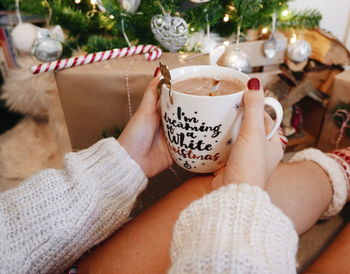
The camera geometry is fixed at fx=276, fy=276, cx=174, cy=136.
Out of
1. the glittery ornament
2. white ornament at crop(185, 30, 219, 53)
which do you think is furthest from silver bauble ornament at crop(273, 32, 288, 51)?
white ornament at crop(185, 30, 219, 53)

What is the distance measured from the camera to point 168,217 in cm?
51

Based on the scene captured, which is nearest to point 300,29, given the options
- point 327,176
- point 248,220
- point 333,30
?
point 333,30

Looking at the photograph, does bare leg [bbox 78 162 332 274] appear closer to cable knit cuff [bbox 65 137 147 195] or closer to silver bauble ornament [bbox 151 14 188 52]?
cable knit cuff [bbox 65 137 147 195]

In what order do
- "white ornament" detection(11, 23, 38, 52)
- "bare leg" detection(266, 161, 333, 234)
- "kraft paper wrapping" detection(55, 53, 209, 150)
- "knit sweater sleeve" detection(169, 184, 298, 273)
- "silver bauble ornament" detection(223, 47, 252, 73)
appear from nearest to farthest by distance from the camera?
"knit sweater sleeve" detection(169, 184, 298, 273)
"bare leg" detection(266, 161, 333, 234)
"kraft paper wrapping" detection(55, 53, 209, 150)
"silver bauble ornament" detection(223, 47, 252, 73)
"white ornament" detection(11, 23, 38, 52)

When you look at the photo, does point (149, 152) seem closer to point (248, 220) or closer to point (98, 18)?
point (248, 220)

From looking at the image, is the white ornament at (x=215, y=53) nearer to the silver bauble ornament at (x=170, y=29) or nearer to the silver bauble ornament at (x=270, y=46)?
the silver bauble ornament at (x=170, y=29)

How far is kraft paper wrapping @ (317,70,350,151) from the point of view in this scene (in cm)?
76

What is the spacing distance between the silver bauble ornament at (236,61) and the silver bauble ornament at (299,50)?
0.23 meters

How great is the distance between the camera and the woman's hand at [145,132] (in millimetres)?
539

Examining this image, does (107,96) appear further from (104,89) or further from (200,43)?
(200,43)

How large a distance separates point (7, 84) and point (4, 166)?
12.7 inches

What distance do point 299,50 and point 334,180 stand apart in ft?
1.76

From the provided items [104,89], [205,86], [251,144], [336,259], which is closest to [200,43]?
[104,89]

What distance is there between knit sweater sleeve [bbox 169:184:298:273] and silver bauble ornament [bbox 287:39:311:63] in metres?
0.76
